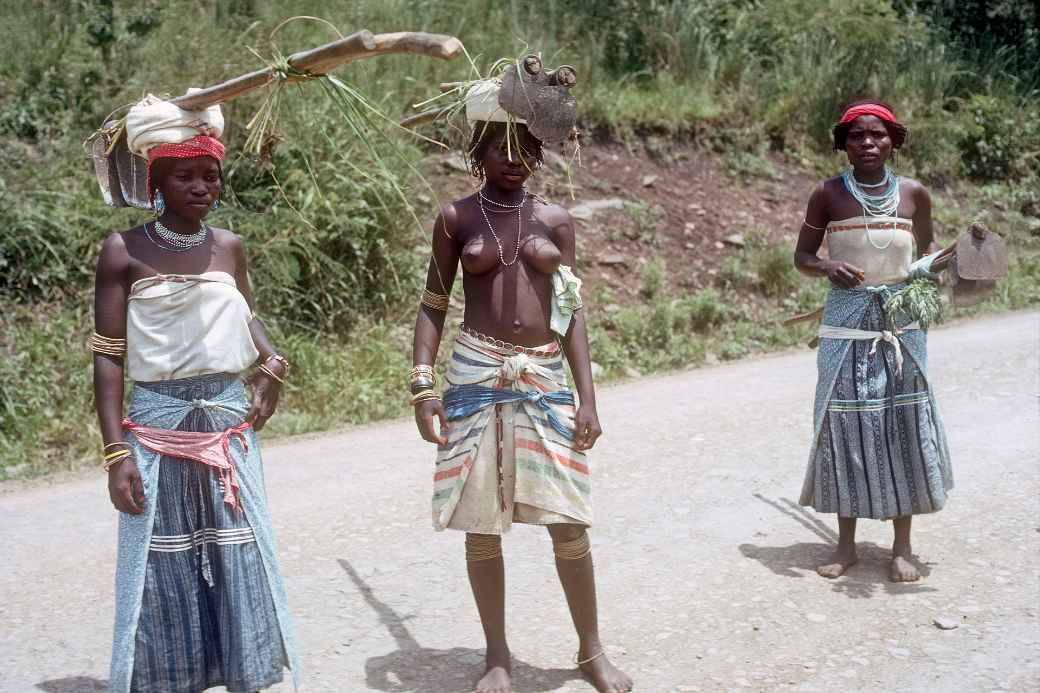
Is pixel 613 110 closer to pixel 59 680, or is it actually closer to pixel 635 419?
pixel 635 419

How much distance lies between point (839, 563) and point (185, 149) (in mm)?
3191

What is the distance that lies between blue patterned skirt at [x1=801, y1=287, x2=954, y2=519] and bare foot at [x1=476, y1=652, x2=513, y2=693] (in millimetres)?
1853

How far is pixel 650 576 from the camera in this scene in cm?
493

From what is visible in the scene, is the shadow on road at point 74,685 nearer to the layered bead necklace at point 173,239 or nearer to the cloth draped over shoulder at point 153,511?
the cloth draped over shoulder at point 153,511

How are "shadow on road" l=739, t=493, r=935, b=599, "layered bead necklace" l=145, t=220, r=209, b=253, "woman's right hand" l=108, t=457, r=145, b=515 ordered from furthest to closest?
"shadow on road" l=739, t=493, r=935, b=599, "layered bead necklace" l=145, t=220, r=209, b=253, "woman's right hand" l=108, t=457, r=145, b=515

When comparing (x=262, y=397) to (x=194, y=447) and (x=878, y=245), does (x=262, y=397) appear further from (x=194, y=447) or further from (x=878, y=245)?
(x=878, y=245)

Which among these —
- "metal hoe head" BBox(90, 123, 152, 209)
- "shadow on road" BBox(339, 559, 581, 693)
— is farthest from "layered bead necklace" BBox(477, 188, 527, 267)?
"shadow on road" BBox(339, 559, 581, 693)

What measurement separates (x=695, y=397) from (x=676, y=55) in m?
6.95

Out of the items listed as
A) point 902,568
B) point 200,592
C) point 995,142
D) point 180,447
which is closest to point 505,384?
point 180,447

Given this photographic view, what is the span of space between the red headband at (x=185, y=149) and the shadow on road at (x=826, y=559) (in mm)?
2986

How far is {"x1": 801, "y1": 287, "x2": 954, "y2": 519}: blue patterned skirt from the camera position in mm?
A: 4887

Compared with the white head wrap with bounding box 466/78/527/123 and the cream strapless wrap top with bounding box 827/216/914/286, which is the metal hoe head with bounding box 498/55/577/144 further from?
the cream strapless wrap top with bounding box 827/216/914/286

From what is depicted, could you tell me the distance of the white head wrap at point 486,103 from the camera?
140 inches

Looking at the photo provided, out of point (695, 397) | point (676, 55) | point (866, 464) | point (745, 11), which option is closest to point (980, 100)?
point (745, 11)
